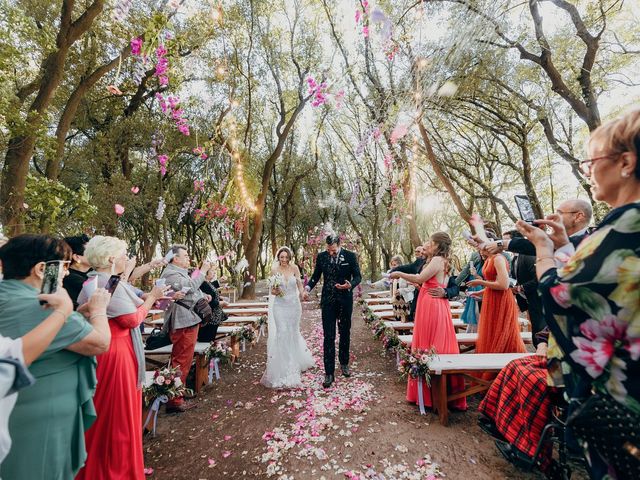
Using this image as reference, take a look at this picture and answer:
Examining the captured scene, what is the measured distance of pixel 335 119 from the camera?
21062 millimetres

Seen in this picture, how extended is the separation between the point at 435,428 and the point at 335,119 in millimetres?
20325

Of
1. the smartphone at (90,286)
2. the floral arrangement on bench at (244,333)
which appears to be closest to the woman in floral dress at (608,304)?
the smartphone at (90,286)

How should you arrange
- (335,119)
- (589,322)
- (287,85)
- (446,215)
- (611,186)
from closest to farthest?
1. (589,322)
2. (611,186)
3. (287,85)
4. (335,119)
5. (446,215)

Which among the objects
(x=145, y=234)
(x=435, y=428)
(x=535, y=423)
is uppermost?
(x=145, y=234)

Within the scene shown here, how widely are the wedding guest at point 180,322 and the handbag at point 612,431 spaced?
4.59 metres

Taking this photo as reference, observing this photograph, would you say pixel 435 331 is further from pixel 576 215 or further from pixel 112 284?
pixel 112 284

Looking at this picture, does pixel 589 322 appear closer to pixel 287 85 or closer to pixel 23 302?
pixel 23 302

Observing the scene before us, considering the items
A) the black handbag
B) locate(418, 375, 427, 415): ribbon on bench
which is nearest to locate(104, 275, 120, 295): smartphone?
the black handbag

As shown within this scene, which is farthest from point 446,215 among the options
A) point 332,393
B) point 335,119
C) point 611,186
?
point 611,186

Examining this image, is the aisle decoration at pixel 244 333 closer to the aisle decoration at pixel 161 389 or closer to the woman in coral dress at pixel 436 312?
the aisle decoration at pixel 161 389

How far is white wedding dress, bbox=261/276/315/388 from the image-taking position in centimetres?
547

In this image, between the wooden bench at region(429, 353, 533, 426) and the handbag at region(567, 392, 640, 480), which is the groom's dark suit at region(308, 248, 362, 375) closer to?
the wooden bench at region(429, 353, 533, 426)

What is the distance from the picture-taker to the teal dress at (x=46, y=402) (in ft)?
5.64

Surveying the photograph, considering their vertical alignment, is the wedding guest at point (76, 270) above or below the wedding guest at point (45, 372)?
above
